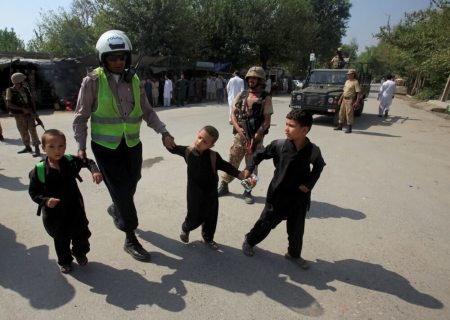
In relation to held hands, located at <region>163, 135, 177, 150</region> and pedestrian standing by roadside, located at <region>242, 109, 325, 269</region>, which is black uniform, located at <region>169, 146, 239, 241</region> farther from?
pedestrian standing by roadside, located at <region>242, 109, 325, 269</region>

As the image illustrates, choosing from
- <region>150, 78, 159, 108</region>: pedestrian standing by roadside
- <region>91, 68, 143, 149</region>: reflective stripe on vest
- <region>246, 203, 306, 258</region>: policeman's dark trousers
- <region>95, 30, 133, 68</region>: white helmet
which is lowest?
<region>150, 78, 159, 108</region>: pedestrian standing by roadside

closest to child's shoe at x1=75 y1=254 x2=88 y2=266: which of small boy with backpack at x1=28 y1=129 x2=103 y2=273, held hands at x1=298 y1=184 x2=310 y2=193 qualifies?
small boy with backpack at x1=28 y1=129 x2=103 y2=273

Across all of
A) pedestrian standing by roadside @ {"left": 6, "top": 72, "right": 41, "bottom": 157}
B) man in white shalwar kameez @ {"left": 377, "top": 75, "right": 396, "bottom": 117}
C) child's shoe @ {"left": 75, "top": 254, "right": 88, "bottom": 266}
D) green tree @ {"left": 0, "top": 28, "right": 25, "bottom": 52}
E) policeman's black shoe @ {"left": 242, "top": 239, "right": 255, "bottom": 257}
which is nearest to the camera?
child's shoe @ {"left": 75, "top": 254, "right": 88, "bottom": 266}

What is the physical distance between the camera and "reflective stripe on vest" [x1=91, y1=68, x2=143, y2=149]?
9.13 ft

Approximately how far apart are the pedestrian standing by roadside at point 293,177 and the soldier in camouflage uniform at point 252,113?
1.36 meters

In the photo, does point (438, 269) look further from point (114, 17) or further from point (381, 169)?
point (114, 17)

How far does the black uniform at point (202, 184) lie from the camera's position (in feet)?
9.95

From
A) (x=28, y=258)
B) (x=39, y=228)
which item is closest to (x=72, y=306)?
(x=28, y=258)

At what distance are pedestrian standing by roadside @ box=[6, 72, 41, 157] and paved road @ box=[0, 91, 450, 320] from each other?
1415mm

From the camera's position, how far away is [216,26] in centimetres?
2681

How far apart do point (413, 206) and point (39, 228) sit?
4.77 meters

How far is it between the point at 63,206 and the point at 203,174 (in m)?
1.18

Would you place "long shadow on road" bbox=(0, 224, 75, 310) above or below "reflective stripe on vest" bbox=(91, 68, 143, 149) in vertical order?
below

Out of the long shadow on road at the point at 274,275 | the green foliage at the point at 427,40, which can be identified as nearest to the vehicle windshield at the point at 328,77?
the green foliage at the point at 427,40
